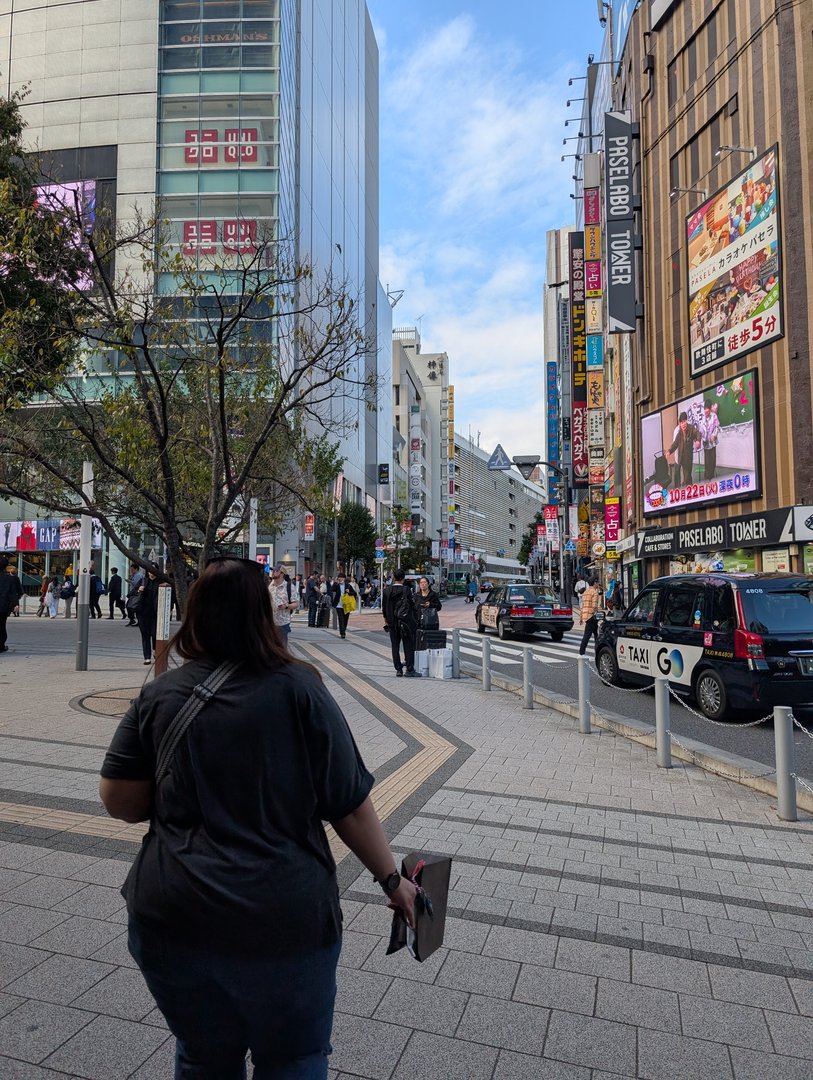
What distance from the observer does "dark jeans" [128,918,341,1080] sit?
158 cm

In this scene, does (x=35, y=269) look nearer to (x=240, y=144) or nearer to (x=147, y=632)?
(x=147, y=632)

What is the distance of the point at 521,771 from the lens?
260 inches

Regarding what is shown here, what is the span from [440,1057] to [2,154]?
50.9ft

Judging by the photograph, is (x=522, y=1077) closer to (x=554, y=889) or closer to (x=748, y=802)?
(x=554, y=889)

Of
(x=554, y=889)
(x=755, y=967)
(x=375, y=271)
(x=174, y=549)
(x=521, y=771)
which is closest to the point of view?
(x=755, y=967)

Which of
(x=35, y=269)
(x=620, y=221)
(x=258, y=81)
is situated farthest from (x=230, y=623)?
(x=258, y=81)

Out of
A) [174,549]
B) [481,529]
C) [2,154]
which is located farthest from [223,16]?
[481,529]

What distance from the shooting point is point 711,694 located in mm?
9008

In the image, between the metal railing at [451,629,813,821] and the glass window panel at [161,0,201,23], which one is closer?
the metal railing at [451,629,813,821]

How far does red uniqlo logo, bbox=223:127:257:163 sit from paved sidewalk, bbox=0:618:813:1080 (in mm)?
37109

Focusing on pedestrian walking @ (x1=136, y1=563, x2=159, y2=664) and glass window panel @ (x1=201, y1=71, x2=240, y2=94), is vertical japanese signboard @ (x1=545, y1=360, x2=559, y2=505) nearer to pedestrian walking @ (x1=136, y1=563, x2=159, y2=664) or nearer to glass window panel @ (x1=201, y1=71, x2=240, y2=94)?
glass window panel @ (x1=201, y1=71, x2=240, y2=94)

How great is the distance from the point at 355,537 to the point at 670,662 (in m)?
42.7

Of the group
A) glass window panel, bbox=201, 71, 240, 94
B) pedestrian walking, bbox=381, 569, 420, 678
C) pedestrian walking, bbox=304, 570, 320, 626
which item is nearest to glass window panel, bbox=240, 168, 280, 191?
glass window panel, bbox=201, 71, 240, 94

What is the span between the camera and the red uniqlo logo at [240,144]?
37625mm
